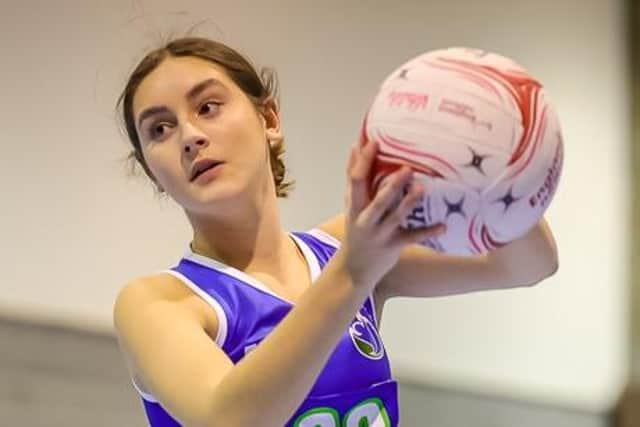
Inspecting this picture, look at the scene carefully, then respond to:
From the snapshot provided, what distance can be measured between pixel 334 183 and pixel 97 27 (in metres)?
0.64

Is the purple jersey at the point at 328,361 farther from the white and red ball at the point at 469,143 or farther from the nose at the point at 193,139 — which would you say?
the white and red ball at the point at 469,143

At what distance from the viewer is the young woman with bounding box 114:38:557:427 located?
80cm

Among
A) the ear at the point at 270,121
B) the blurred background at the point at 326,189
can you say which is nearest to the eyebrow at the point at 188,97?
the ear at the point at 270,121

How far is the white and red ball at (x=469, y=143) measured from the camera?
811mm

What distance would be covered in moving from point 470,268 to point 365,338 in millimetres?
159

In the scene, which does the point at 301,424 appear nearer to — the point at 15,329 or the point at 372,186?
Result: the point at 372,186

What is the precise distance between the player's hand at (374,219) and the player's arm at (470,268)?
291 mm

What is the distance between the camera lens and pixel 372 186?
775mm

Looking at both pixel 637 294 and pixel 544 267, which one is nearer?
pixel 544 267

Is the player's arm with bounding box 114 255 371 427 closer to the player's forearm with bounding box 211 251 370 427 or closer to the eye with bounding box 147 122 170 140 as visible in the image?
the player's forearm with bounding box 211 251 370 427

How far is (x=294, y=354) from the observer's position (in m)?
0.80

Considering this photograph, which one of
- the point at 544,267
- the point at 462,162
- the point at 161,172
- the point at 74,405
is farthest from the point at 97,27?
the point at 462,162

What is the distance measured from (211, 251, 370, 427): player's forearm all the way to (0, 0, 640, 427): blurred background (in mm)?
1445

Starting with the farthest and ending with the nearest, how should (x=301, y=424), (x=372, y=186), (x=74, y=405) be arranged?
(x=74, y=405)
(x=301, y=424)
(x=372, y=186)
